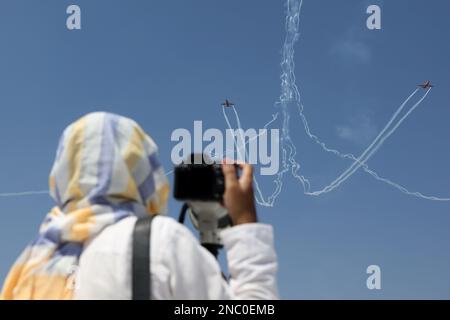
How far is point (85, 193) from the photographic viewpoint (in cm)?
353

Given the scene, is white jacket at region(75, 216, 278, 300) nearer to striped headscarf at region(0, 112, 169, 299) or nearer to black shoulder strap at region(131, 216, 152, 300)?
black shoulder strap at region(131, 216, 152, 300)

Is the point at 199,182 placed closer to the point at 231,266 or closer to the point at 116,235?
the point at 231,266

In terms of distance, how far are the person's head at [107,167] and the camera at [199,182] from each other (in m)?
0.23

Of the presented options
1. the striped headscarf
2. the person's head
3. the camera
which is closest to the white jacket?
the striped headscarf

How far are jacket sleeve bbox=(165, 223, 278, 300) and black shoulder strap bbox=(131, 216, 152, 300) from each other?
13cm

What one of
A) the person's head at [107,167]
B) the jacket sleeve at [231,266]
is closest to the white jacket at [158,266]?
the jacket sleeve at [231,266]

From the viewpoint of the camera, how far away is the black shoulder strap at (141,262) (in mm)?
3037

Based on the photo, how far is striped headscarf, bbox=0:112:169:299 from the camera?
3467mm

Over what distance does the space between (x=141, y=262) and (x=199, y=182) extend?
111 cm

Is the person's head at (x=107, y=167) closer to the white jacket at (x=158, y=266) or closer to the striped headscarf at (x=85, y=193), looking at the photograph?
the striped headscarf at (x=85, y=193)

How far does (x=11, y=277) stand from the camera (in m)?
3.81

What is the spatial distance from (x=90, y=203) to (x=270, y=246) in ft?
4.05
